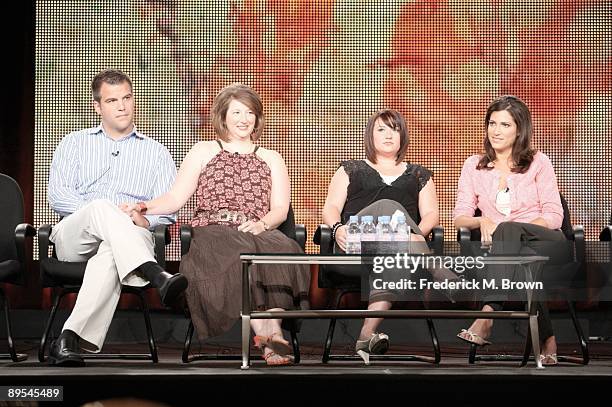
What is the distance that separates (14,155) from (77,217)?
1689 millimetres

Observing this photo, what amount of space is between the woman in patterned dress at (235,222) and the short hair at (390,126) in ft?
1.52

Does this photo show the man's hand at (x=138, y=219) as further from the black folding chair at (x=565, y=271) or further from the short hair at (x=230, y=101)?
the black folding chair at (x=565, y=271)

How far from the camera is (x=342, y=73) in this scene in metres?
6.02

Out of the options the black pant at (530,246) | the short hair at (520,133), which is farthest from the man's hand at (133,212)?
the short hair at (520,133)

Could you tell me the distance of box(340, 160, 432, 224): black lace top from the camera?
16.6ft

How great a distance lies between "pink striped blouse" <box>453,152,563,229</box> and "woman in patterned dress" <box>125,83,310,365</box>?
35.5 inches

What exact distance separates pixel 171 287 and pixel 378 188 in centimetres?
139

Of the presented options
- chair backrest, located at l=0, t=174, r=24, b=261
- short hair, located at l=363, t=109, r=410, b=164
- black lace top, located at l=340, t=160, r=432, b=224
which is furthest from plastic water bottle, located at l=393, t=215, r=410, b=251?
chair backrest, located at l=0, t=174, r=24, b=261

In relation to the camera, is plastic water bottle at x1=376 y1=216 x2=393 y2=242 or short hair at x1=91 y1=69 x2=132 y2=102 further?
short hair at x1=91 y1=69 x2=132 y2=102

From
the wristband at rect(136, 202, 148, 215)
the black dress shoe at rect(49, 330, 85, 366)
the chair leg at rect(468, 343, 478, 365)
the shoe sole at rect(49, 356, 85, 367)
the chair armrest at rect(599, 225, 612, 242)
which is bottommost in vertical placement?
the chair leg at rect(468, 343, 478, 365)

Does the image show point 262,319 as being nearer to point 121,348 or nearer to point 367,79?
point 121,348

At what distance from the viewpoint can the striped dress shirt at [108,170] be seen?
5.06m

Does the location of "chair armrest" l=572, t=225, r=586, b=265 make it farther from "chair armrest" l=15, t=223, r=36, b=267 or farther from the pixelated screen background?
"chair armrest" l=15, t=223, r=36, b=267

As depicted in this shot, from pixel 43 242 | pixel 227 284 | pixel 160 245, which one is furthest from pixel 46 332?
pixel 227 284
